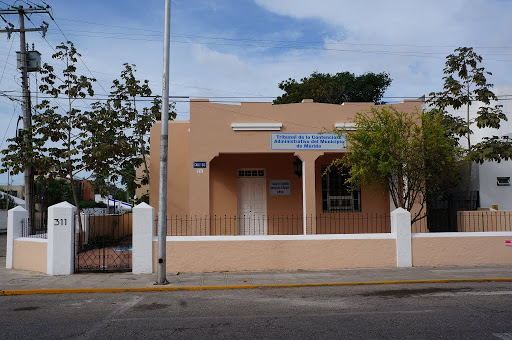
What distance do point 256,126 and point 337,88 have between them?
18.1 meters

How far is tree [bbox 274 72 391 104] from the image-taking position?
3100cm

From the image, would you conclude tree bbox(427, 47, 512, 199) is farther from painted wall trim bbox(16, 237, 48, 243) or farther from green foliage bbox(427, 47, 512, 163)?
painted wall trim bbox(16, 237, 48, 243)

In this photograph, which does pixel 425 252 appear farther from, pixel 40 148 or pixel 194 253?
pixel 40 148

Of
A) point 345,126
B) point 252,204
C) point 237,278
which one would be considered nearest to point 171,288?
point 237,278

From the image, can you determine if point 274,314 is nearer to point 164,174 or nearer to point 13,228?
point 164,174

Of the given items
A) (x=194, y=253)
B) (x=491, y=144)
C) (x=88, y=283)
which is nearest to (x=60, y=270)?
(x=88, y=283)

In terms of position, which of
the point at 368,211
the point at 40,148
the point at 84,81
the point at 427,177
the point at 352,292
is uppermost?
the point at 84,81

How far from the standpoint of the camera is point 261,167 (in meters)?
17.4

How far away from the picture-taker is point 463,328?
A: 258 inches

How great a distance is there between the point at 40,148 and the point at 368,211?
11.4 meters

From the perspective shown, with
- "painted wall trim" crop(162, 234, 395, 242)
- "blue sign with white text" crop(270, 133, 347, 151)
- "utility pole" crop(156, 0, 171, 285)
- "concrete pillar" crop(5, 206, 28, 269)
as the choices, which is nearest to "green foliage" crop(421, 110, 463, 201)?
"painted wall trim" crop(162, 234, 395, 242)

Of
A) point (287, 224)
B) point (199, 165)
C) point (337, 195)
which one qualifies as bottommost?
point (287, 224)

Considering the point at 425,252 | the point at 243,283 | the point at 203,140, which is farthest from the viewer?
the point at 203,140

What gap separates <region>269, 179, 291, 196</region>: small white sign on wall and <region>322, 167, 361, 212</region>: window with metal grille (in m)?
1.31
